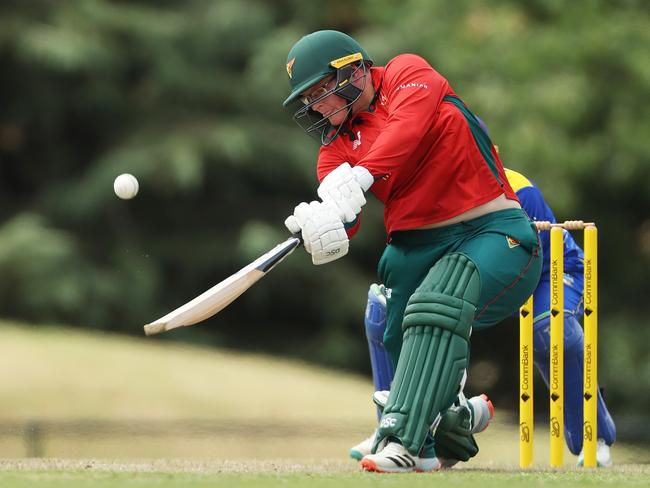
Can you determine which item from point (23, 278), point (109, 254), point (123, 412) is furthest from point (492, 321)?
point (109, 254)

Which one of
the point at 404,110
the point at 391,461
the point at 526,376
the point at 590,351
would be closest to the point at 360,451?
the point at 526,376

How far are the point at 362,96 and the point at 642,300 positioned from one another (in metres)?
10.6

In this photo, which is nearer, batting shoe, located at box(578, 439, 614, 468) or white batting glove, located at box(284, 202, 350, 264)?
white batting glove, located at box(284, 202, 350, 264)

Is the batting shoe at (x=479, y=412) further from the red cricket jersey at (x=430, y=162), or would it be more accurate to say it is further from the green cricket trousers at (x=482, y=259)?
the red cricket jersey at (x=430, y=162)

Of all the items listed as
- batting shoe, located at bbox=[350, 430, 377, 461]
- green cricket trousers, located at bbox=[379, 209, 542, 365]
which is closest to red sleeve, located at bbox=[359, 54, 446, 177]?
green cricket trousers, located at bbox=[379, 209, 542, 365]

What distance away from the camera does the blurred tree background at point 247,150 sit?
13.2 metres

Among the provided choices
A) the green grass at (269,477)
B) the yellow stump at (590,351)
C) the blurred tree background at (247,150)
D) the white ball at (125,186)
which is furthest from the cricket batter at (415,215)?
the blurred tree background at (247,150)

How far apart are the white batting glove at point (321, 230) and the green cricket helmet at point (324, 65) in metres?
0.47

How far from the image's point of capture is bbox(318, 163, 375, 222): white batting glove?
403cm

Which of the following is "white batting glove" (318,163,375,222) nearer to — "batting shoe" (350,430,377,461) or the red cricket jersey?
the red cricket jersey

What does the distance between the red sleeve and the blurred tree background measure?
27.9ft

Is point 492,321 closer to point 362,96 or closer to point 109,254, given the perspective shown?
point 362,96

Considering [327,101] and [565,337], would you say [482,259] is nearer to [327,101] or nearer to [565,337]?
[327,101]

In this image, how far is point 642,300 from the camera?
47.6ft
